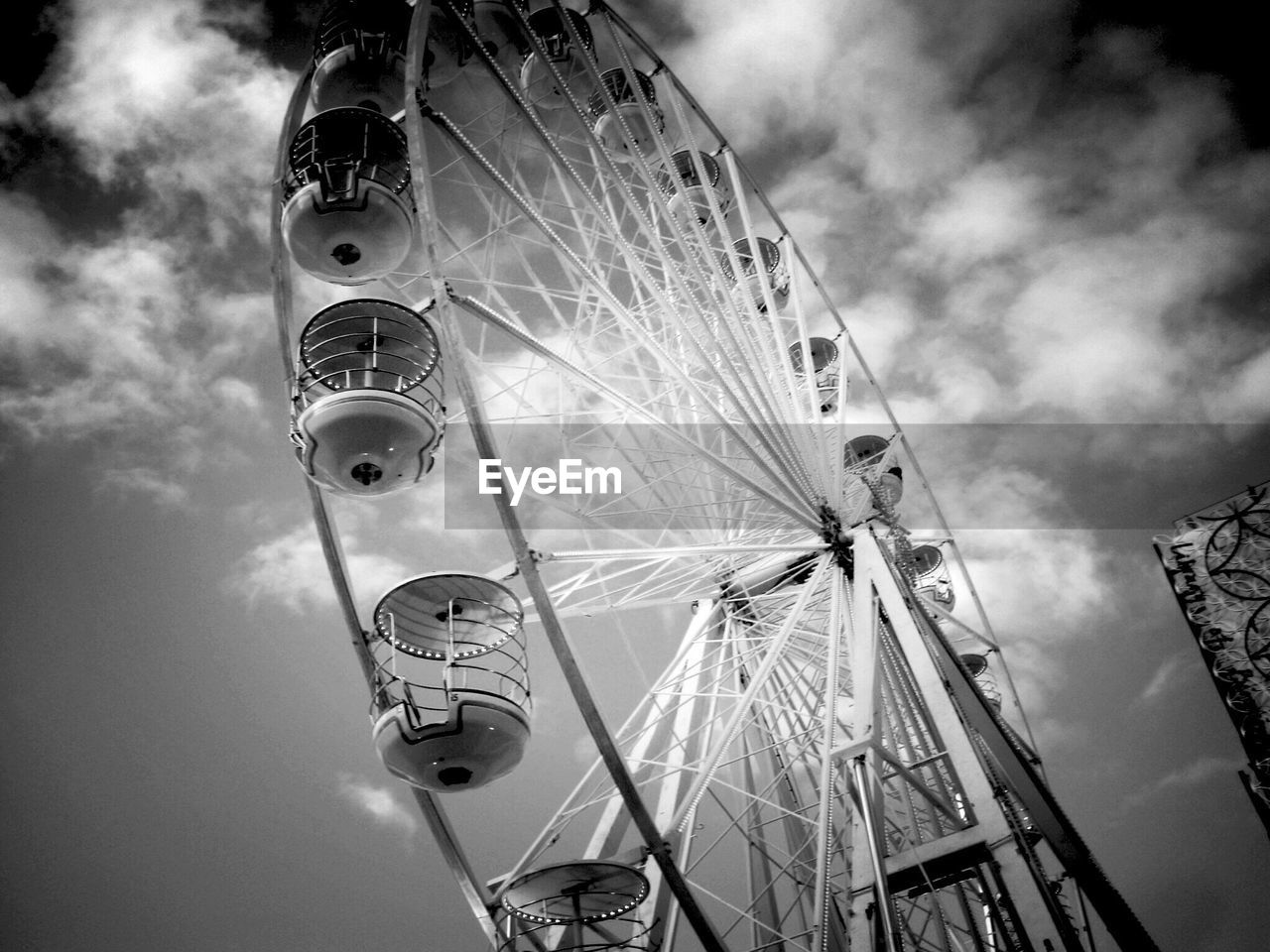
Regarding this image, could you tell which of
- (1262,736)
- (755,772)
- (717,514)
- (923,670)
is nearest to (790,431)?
(717,514)

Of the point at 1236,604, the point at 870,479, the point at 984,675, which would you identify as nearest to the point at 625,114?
the point at 870,479

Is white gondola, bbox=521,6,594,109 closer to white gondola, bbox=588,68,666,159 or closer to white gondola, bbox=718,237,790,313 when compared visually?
white gondola, bbox=588,68,666,159

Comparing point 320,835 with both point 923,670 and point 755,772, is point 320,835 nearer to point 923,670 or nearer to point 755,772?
point 755,772

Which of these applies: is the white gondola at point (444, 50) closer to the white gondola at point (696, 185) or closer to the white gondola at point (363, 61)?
the white gondola at point (363, 61)

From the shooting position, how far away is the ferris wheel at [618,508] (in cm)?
710

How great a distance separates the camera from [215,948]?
72.7 ft

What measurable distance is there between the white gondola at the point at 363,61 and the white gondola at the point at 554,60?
2185 millimetres

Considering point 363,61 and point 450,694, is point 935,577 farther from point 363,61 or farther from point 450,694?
point 363,61

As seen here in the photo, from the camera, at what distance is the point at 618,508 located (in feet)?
36.6

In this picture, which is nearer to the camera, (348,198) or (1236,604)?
(348,198)

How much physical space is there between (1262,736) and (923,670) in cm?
1158

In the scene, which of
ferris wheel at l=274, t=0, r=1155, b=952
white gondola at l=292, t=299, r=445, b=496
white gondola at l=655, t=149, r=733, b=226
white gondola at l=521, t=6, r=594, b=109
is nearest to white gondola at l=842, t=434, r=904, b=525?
ferris wheel at l=274, t=0, r=1155, b=952

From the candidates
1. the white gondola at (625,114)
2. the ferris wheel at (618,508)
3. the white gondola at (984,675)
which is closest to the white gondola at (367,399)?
the ferris wheel at (618,508)

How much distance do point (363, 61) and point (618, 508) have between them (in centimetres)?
577
